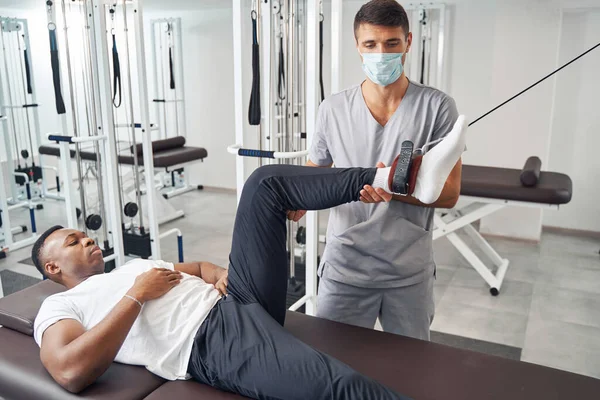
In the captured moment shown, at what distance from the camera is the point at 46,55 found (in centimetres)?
615

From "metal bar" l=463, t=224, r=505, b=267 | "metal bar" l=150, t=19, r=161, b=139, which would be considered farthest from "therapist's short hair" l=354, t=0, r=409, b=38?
"metal bar" l=150, t=19, r=161, b=139

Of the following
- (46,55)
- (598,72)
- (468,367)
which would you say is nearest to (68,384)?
(468,367)

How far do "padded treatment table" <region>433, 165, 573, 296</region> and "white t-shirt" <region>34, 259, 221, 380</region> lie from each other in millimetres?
2109

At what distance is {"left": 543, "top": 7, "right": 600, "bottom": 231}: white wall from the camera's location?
157 inches

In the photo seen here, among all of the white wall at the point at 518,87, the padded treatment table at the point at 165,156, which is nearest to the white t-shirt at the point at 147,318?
the white wall at the point at 518,87

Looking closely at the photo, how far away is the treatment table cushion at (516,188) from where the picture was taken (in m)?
3.00

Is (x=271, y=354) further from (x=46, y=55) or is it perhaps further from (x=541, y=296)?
(x=46, y=55)

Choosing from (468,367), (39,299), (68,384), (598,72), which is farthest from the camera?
(598,72)

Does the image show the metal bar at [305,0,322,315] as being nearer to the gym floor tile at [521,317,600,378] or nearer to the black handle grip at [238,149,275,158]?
the black handle grip at [238,149,275,158]

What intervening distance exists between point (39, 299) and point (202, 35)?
13.7 ft

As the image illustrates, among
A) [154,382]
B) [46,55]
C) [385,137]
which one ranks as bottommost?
[154,382]

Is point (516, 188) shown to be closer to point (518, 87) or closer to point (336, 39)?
point (518, 87)

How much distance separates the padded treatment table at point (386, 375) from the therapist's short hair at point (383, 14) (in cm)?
89

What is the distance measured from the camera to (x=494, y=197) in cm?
317
